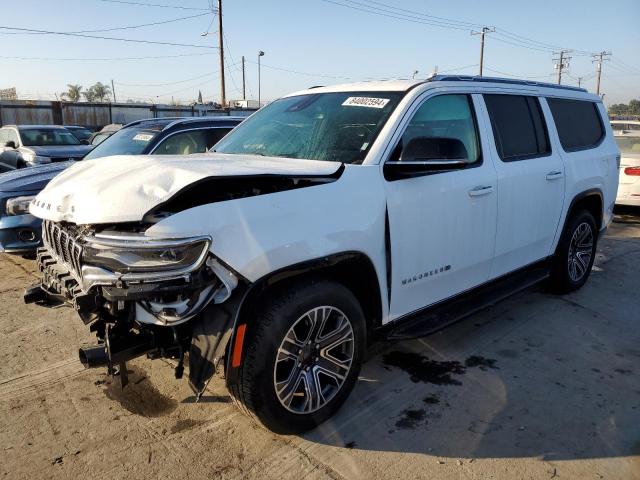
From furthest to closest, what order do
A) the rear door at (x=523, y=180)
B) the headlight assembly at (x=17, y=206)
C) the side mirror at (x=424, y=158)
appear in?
the headlight assembly at (x=17, y=206) < the rear door at (x=523, y=180) < the side mirror at (x=424, y=158)

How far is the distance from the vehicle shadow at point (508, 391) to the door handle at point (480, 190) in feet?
4.15

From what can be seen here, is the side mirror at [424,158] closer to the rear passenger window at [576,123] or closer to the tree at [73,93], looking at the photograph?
the rear passenger window at [576,123]

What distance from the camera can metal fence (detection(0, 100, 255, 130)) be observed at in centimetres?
2702

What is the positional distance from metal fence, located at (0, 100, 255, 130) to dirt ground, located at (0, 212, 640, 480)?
25085 mm

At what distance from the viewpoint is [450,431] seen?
118 inches

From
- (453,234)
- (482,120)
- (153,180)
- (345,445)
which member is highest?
(482,120)

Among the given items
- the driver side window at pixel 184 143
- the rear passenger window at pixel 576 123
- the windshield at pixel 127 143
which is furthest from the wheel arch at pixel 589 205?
the windshield at pixel 127 143

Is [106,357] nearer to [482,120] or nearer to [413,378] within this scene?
[413,378]

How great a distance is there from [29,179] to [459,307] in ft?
15.8

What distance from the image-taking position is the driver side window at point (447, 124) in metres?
3.32

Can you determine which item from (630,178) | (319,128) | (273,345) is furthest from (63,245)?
(630,178)

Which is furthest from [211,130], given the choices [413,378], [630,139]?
[630,139]

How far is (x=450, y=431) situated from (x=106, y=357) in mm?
1956

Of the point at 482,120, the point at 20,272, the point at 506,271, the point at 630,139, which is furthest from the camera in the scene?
the point at 630,139
